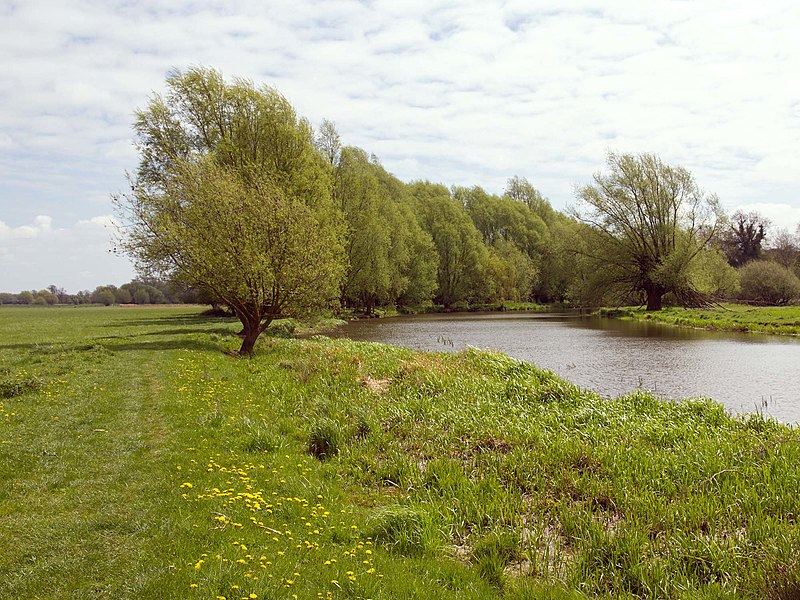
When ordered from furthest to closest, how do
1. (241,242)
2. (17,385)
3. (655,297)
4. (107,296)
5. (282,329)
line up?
(107,296) < (655,297) < (282,329) < (241,242) < (17,385)

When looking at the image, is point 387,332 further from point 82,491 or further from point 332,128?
point 82,491

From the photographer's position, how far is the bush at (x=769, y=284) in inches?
2377

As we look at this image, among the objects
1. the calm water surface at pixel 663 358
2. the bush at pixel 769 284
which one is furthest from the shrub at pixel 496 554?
the bush at pixel 769 284

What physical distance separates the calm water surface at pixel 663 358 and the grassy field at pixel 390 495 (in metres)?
4.05

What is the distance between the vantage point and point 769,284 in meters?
61.1

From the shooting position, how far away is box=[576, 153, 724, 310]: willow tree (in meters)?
53.3

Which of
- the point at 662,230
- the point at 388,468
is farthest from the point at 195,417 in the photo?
the point at 662,230

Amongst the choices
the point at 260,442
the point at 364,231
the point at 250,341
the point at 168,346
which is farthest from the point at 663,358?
the point at 364,231

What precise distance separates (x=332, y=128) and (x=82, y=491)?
49.8 metres

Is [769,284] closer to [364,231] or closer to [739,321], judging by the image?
[739,321]

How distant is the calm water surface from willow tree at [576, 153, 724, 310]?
15.1m

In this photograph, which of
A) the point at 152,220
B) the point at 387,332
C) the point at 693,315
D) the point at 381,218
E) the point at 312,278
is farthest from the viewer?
the point at 381,218

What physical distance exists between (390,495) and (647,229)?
56074 mm

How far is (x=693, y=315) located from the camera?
45688 mm
